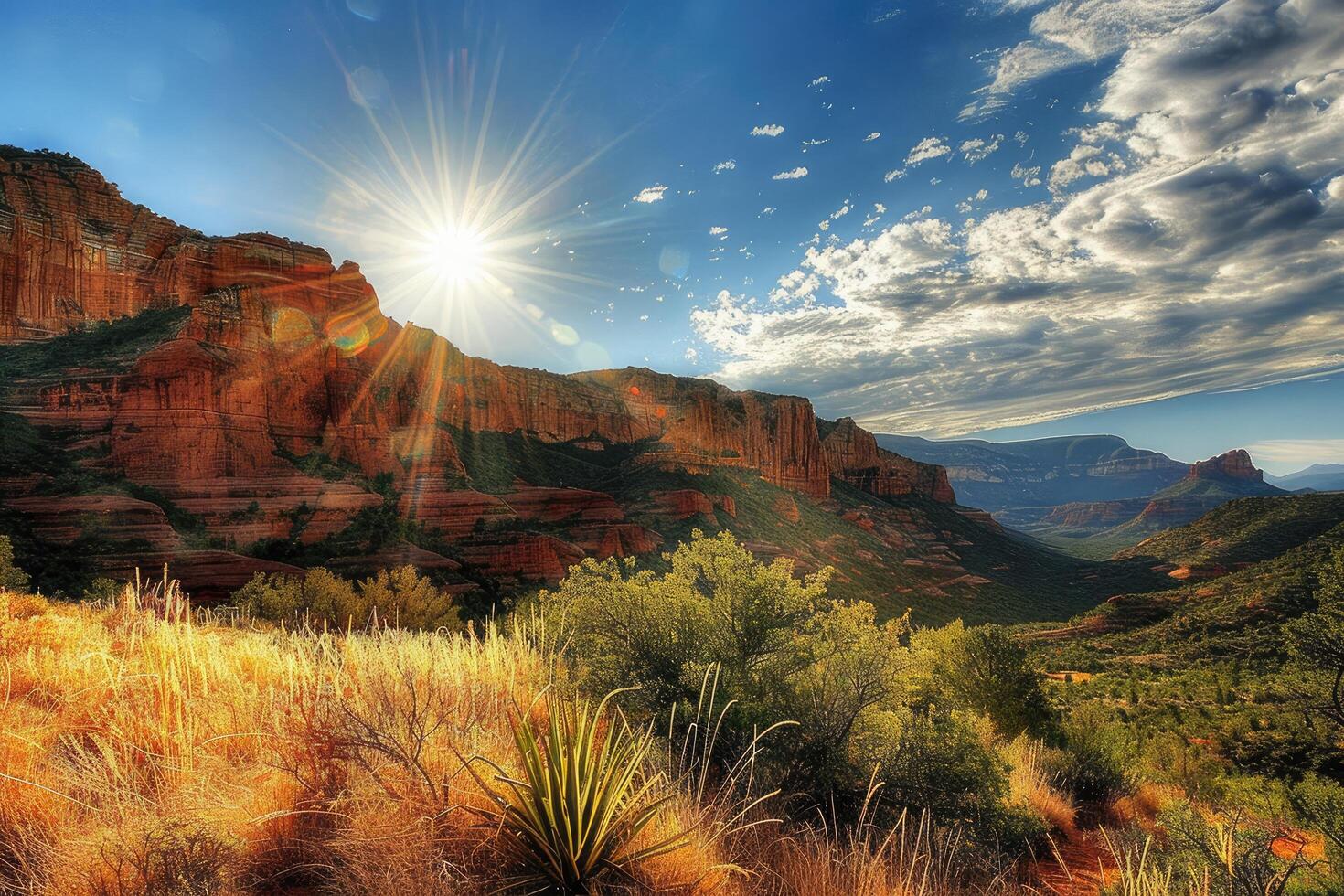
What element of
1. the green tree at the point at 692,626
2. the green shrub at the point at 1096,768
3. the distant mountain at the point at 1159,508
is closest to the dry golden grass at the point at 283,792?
the green tree at the point at 692,626

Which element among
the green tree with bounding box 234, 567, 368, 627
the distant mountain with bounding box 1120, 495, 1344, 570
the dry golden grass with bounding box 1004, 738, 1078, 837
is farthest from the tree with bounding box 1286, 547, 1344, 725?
the distant mountain with bounding box 1120, 495, 1344, 570

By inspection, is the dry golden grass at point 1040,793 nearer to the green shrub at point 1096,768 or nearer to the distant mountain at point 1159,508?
the green shrub at point 1096,768

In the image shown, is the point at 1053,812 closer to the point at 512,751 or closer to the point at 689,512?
the point at 512,751

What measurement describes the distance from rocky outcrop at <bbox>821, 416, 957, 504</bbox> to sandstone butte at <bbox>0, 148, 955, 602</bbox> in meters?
51.0

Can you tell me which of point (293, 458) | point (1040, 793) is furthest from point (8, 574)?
point (293, 458)

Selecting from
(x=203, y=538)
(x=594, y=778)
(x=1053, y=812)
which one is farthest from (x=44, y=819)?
(x=203, y=538)

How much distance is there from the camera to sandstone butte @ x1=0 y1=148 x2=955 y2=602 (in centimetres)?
3097

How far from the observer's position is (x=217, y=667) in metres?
3.42

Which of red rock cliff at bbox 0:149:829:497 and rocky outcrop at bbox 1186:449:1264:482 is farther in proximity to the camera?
rocky outcrop at bbox 1186:449:1264:482

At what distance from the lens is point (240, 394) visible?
36875mm

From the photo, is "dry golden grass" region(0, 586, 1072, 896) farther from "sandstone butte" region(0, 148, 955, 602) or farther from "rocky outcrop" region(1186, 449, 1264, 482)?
"rocky outcrop" region(1186, 449, 1264, 482)

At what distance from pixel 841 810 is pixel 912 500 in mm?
99469

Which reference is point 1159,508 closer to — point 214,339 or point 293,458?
point 293,458

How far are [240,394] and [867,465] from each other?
336 feet
